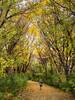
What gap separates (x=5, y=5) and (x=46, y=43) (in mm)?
7374

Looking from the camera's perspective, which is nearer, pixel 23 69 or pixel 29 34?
pixel 29 34

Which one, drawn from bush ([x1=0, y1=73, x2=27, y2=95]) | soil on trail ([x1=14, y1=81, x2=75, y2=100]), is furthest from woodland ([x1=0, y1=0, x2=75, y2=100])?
soil on trail ([x1=14, y1=81, x2=75, y2=100])

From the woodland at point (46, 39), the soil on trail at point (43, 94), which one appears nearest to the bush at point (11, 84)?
the woodland at point (46, 39)

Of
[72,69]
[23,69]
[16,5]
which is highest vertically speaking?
[16,5]

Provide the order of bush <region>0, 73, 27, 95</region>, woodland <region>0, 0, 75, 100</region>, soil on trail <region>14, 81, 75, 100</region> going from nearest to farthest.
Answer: woodland <region>0, 0, 75, 100</region> → bush <region>0, 73, 27, 95</region> → soil on trail <region>14, 81, 75, 100</region>

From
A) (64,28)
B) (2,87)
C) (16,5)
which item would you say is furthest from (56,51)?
(16,5)

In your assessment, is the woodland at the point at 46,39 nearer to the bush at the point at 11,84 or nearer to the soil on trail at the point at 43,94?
the bush at the point at 11,84

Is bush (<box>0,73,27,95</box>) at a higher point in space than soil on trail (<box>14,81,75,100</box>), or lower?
higher

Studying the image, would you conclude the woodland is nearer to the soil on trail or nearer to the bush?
the bush

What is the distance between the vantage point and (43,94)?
58.3 ft

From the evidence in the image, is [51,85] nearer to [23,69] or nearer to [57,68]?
[57,68]

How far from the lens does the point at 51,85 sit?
19.8 meters

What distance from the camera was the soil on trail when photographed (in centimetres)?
1745

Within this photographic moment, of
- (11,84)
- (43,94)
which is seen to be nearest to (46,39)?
(43,94)
